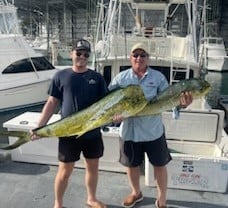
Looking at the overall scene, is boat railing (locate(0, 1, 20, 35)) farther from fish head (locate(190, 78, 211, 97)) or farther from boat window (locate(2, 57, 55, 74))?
fish head (locate(190, 78, 211, 97))

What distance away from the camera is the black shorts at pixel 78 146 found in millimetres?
2734

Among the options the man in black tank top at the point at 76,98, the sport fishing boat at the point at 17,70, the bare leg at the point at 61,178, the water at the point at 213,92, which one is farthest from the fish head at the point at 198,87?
the sport fishing boat at the point at 17,70

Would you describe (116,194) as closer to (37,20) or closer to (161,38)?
(161,38)

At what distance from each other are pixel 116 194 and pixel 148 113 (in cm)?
117

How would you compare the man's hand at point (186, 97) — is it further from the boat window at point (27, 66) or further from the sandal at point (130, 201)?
the boat window at point (27, 66)

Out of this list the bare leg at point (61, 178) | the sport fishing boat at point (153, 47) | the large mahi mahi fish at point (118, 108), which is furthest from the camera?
the sport fishing boat at point (153, 47)

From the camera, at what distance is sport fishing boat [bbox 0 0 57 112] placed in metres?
11.1

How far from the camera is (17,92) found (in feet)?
37.0

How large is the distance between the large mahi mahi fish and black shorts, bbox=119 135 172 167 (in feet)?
1.21

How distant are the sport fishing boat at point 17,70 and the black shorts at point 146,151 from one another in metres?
8.75

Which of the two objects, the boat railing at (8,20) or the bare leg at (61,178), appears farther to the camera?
the boat railing at (8,20)

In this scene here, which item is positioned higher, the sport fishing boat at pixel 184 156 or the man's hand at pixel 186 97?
the man's hand at pixel 186 97

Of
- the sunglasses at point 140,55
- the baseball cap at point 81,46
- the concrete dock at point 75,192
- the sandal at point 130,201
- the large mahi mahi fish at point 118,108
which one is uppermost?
the baseball cap at point 81,46

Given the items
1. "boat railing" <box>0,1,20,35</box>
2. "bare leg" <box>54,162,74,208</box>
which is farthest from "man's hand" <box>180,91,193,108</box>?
"boat railing" <box>0,1,20,35</box>
